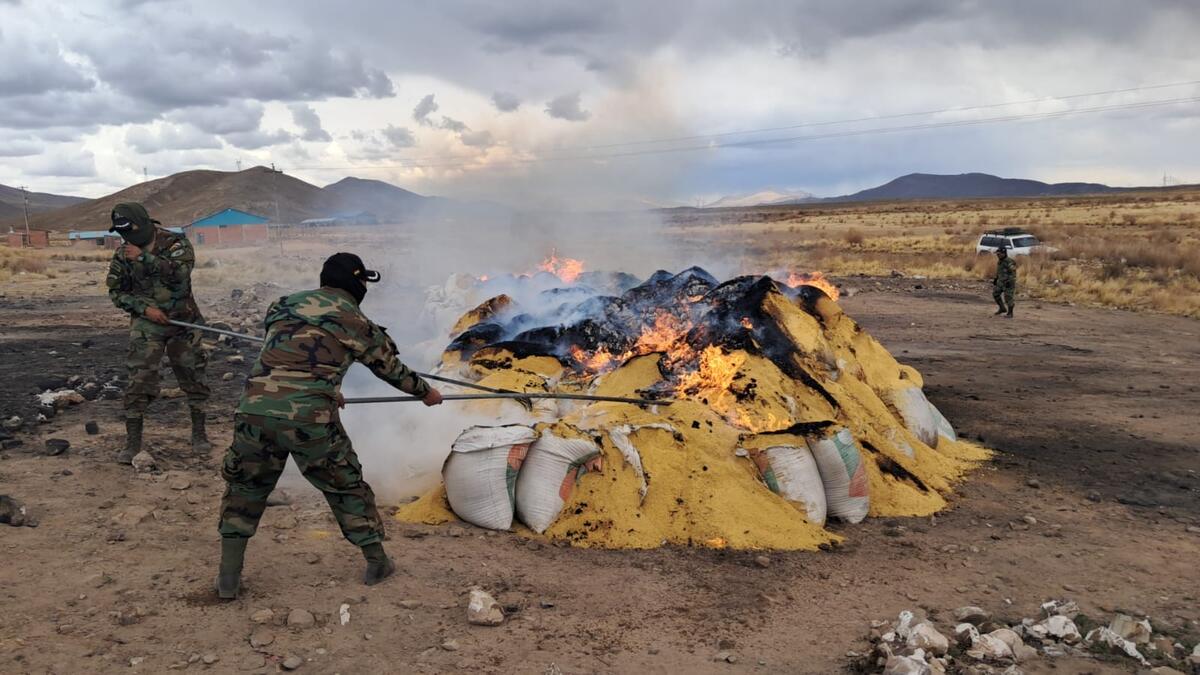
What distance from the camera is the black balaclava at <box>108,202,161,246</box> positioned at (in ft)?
17.2

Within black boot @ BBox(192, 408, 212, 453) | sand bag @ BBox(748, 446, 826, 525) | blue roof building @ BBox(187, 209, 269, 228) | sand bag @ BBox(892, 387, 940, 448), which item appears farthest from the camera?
blue roof building @ BBox(187, 209, 269, 228)

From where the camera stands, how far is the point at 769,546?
4500 millimetres

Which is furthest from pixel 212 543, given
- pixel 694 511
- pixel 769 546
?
pixel 769 546

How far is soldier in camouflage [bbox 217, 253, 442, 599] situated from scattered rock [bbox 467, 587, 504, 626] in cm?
61

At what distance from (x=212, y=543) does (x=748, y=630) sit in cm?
298

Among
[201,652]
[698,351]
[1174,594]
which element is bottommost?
[1174,594]

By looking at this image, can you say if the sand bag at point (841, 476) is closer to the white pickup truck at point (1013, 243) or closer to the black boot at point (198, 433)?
the black boot at point (198, 433)

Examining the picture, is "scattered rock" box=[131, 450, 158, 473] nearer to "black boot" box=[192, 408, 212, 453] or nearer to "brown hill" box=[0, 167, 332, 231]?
"black boot" box=[192, 408, 212, 453]

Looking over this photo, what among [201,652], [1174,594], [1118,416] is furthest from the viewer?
[1118,416]

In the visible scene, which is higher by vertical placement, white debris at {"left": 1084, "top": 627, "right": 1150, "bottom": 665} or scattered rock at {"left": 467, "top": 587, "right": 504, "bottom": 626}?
scattered rock at {"left": 467, "top": 587, "right": 504, "bottom": 626}

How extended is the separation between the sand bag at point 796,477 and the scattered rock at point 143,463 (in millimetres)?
4319

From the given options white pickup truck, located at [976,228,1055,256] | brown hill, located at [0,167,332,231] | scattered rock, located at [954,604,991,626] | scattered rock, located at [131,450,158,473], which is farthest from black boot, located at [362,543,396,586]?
brown hill, located at [0,167,332,231]

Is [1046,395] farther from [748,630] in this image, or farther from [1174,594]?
[748,630]

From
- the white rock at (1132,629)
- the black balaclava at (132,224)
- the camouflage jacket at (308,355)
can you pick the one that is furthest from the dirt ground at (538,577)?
the black balaclava at (132,224)
